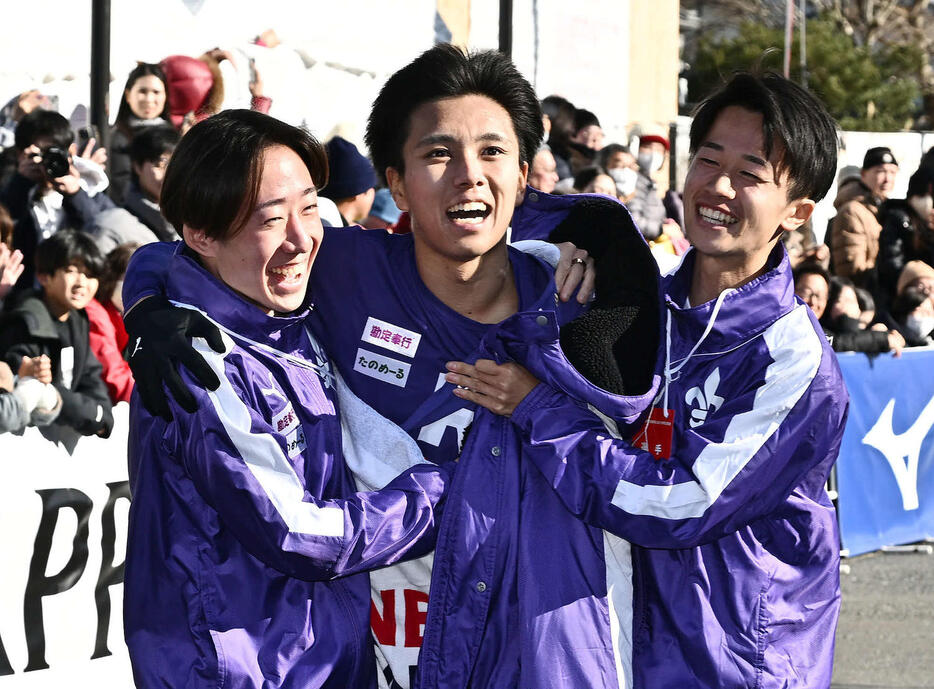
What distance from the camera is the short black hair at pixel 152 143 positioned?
6598mm

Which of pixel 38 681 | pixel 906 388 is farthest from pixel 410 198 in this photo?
pixel 906 388

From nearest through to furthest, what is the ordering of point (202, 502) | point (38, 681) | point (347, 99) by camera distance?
point (202, 502), point (38, 681), point (347, 99)

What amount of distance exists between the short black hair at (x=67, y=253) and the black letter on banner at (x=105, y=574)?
982mm

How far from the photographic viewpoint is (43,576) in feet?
17.0

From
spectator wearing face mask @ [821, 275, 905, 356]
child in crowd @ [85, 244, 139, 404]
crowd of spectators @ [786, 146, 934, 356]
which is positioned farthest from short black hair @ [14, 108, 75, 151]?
spectator wearing face mask @ [821, 275, 905, 356]

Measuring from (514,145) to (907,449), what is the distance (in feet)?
21.1

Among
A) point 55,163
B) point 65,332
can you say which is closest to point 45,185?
point 55,163

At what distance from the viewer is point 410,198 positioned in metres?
3.08

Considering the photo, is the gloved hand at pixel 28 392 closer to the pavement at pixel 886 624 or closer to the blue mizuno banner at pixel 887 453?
the pavement at pixel 886 624

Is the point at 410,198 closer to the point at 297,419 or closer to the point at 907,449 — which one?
the point at 297,419

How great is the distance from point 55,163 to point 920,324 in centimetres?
575

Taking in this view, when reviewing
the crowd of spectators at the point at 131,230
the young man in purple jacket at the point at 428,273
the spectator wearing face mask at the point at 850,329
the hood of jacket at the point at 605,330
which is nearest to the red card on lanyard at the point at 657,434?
the hood of jacket at the point at 605,330

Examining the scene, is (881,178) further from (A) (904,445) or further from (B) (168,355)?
(B) (168,355)

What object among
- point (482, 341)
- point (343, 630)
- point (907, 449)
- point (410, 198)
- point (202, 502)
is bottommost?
point (907, 449)
